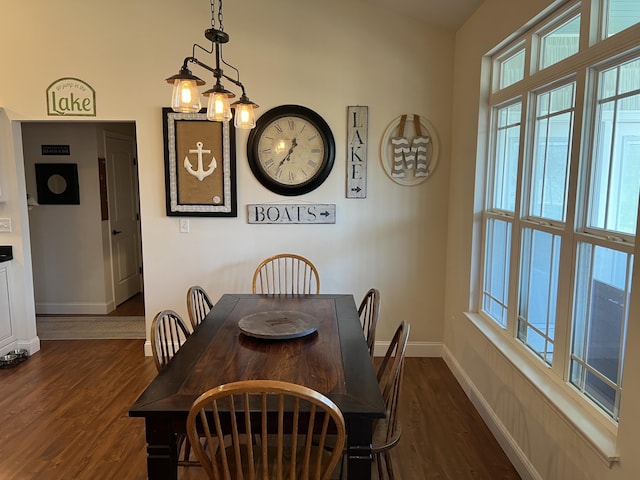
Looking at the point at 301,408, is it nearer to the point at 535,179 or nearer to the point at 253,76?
the point at 535,179

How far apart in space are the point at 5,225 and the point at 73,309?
1.65 metres

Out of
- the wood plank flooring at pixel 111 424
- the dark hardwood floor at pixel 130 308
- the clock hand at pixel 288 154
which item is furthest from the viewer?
the dark hardwood floor at pixel 130 308

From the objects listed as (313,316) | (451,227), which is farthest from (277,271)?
(451,227)

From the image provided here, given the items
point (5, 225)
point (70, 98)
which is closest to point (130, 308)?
point (5, 225)

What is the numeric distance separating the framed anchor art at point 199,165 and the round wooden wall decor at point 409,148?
1.28m

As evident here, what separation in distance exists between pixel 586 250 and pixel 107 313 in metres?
4.85

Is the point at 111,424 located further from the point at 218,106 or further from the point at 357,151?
the point at 357,151

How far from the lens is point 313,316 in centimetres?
262

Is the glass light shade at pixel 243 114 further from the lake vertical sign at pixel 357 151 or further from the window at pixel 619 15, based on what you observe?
the window at pixel 619 15

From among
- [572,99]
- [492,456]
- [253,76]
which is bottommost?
[492,456]

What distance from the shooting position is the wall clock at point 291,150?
3664 millimetres

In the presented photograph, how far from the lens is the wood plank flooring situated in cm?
241

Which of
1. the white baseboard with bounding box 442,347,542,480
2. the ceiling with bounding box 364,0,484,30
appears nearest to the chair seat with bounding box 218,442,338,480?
the white baseboard with bounding box 442,347,542,480

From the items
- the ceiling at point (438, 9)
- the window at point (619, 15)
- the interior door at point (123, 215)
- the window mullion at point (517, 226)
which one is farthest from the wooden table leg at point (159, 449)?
the interior door at point (123, 215)
